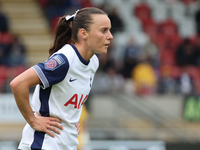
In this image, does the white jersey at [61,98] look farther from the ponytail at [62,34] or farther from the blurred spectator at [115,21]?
the blurred spectator at [115,21]

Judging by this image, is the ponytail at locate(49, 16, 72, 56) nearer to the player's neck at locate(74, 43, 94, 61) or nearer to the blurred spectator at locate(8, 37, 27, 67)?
the player's neck at locate(74, 43, 94, 61)

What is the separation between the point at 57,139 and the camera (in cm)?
280

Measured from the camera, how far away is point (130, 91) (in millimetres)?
8883

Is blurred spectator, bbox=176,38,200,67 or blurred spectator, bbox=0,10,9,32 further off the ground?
blurred spectator, bbox=0,10,9,32

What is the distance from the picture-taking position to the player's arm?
2.58 m

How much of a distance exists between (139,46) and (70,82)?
8.03 m

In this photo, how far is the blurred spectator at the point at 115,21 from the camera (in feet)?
38.9

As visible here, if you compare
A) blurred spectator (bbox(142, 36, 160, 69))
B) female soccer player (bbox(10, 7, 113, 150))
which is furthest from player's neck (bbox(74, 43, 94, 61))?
blurred spectator (bbox(142, 36, 160, 69))

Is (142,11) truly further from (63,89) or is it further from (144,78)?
(63,89)

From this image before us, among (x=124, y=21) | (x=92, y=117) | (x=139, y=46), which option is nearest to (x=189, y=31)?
(x=124, y=21)

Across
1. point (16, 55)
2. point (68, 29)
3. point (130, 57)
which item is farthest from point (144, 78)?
point (68, 29)

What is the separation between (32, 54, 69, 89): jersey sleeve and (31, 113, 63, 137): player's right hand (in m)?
0.25

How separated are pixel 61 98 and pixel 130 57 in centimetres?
737

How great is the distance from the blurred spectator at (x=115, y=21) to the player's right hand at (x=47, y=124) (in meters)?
9.19
